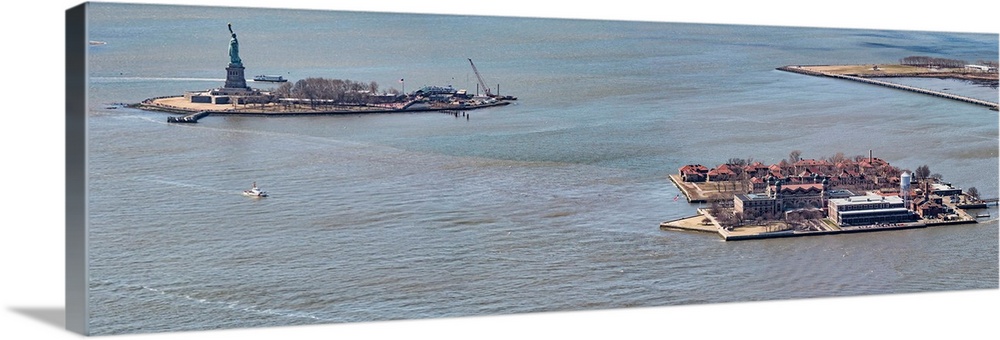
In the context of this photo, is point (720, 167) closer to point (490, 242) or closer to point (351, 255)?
point (490, 242)

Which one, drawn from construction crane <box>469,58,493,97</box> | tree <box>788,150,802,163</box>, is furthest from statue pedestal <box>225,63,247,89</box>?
tree <box>788,150,802,163</box>

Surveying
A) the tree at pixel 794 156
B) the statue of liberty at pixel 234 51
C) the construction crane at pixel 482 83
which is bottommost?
the tree at pixel 794 156

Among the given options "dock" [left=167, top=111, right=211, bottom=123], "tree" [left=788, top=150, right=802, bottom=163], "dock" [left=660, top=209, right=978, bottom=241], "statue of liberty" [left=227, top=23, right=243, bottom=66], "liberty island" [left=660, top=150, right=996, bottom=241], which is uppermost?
"statue of liberty" [left=227, top=23, right=243, bottom=66]

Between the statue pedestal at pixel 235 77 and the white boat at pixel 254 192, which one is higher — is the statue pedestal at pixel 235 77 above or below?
above

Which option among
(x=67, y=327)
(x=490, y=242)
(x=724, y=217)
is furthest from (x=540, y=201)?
(x=67, y=327)

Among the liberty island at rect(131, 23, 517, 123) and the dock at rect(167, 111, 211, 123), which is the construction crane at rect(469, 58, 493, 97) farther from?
the dock at rect(167, 111, 211, 123)

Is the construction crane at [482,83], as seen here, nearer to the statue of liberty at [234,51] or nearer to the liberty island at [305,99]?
the liberty island at [305,99]

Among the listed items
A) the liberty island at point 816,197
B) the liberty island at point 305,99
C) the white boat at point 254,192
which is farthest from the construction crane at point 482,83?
the white boat at point 254,192

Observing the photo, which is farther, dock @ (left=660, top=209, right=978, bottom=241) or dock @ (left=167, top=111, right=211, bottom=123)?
dock @ (left=660, top=209, right=978, bottom=241)
